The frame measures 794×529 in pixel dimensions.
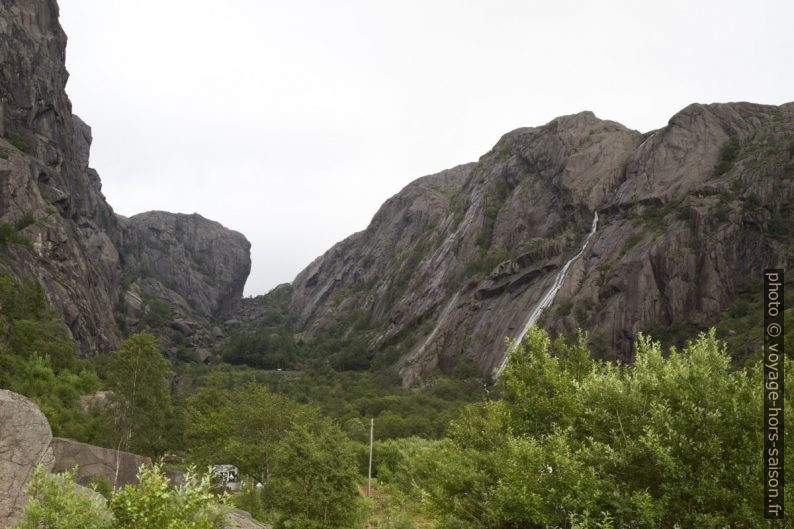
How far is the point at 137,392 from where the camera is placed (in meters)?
46.9

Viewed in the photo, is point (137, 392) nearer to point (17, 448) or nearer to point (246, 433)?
point (246, 433)

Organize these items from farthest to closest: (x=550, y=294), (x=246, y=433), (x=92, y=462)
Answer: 1. (x=550, y=294)
2. (x=246, y=433)
3. (x=92, y=462)

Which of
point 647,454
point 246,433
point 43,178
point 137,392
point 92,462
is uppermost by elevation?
point 43,178

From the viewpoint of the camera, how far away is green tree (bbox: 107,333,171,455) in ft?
152

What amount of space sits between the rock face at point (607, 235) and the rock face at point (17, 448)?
93.9 metres

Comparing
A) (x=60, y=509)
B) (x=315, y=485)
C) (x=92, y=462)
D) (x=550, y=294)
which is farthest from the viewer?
(x=550, y=294)

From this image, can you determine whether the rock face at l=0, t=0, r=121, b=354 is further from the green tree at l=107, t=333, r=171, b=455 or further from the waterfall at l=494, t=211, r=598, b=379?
the waterfall at l=494, t=211, r=598, b=379

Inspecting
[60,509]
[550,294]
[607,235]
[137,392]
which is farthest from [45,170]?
[607,235]

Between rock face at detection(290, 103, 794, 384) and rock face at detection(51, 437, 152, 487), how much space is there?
83.9 meters

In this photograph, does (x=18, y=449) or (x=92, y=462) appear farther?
(x=92, y=462)

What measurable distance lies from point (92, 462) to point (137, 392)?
17551 millimetres

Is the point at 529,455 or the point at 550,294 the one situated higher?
the point at 550,294

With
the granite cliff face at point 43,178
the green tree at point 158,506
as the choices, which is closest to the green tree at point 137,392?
the granite cliff face at point 43,178

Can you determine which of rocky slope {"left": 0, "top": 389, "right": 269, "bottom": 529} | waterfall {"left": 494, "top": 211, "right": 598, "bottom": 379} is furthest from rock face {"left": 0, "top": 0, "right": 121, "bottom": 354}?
waterfall {"left": 494, "top": 211, "right": 598, "bottom": 379}
